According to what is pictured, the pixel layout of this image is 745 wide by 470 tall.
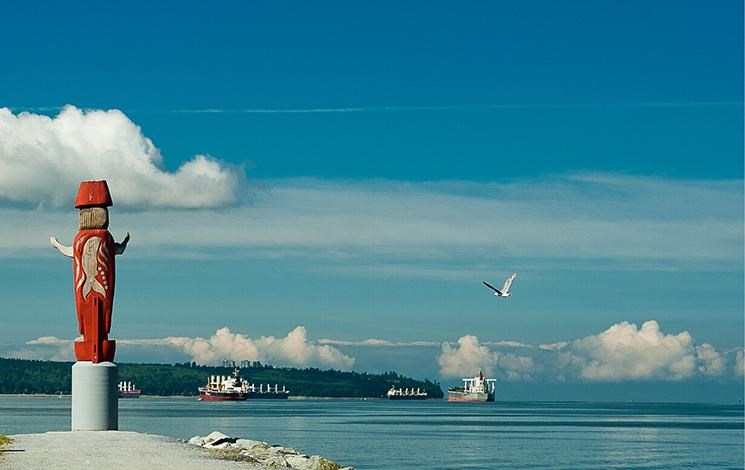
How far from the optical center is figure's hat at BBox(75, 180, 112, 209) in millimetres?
43406

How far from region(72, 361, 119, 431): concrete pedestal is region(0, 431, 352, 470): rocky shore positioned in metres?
1.29

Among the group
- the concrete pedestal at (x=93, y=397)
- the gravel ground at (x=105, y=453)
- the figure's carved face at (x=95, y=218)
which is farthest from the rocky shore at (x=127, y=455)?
the figure's carved face at (x=95, y=218)

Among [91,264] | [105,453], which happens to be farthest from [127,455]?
[91,264]

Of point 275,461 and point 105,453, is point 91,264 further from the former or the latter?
point 105,453

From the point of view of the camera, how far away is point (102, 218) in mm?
43469

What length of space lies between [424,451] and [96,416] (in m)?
40.2

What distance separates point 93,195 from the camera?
43.4m

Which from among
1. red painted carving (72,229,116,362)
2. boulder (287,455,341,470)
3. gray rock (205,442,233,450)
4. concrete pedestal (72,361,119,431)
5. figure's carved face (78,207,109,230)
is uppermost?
figure's carved face (78,207,109,230)

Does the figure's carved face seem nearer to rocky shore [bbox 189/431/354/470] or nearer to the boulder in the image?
rocky shore [bbox 189/431/354/470]

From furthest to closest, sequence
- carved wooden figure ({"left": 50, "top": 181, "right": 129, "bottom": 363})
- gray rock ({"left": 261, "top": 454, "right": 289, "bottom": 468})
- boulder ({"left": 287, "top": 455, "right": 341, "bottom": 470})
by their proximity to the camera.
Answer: carved wooden figure ({"left": 50, "top": 181, "right": 129, "bottom": 363}), boulder ({"left": 287, "top": 455, "right": 341, "bottom": 470}), gray rock ({"left": 261, "top": 454, "right": 289, "bottom": 468})

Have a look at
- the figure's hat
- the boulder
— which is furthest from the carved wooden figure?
the boulder

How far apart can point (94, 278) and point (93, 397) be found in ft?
13.0

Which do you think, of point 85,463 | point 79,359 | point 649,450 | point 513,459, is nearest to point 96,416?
point 79,359

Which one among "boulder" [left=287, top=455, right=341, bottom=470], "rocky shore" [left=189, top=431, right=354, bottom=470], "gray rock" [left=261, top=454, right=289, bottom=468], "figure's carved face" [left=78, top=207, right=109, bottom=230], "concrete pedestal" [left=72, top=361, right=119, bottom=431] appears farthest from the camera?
"figure's carved face" [left=78, top=207, right=109, bottom=230]
